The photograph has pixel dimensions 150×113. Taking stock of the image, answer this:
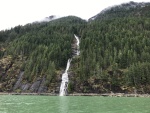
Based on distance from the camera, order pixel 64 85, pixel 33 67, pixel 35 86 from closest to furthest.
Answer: pixel 64 85
pixel 35 86
pixel 33 67

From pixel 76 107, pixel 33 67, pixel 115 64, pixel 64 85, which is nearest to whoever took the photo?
pixel 76 107

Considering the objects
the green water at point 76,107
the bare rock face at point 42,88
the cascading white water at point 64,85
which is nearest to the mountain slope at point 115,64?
the cascading white water at point 64,85

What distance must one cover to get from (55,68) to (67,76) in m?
15.9

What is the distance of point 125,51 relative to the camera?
522 feet

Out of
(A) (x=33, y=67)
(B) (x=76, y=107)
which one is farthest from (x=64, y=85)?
(B) (x=76, y=107)

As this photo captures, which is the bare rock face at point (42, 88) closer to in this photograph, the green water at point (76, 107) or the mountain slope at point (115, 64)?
the mountain slope at point (115, 64)

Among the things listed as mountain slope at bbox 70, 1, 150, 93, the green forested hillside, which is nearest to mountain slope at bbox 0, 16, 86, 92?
the green forested hillside

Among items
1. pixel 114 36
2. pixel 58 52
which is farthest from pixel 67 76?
pixel 114 36

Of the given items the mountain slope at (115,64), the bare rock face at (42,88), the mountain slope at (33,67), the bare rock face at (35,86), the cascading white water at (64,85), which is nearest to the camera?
the mountain slope at (115,64)

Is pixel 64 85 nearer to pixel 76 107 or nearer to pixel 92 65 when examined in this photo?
pixel 92 65

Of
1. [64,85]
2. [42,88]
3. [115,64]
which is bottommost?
[42,88]

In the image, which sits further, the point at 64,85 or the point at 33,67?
the point at 33,67

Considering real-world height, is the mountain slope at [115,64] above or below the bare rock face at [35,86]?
above

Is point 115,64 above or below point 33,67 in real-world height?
above
